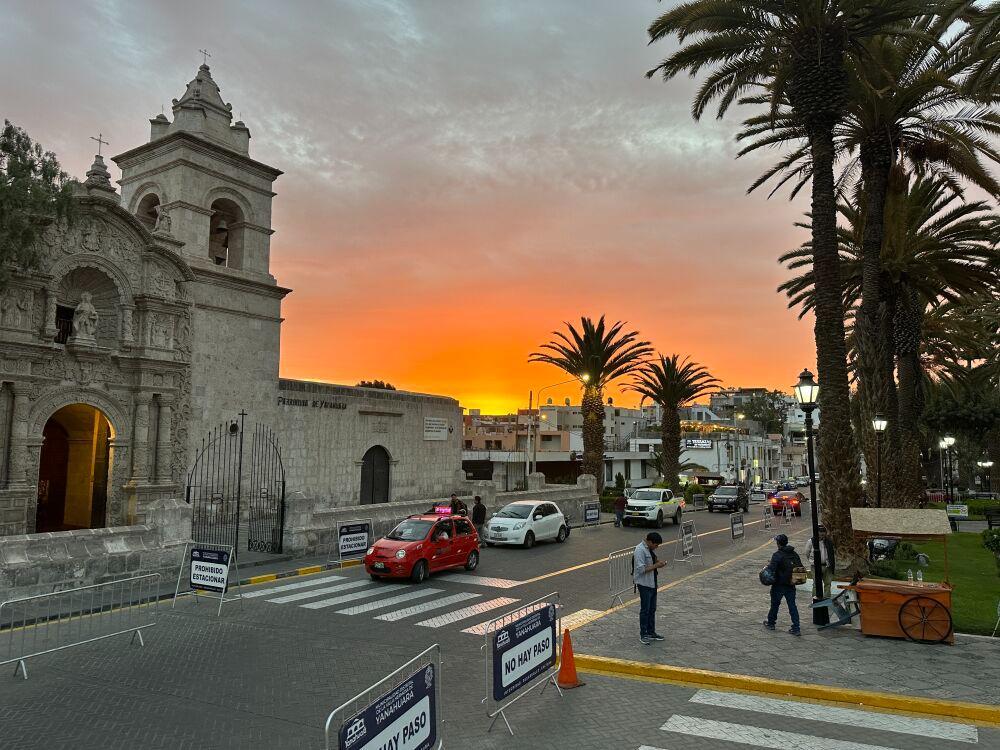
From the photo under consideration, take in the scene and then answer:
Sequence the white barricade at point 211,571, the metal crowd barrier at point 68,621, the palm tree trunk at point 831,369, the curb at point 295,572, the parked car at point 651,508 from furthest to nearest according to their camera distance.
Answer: the parked car at point 651,508
the palm tree trunk at point 831,369
the curb at point 295,572
the white barricade at point 211,571
the metal crowd barrier at point 68,621

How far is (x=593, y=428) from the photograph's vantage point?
4075 cm

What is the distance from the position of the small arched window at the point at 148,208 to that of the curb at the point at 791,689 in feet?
85.7

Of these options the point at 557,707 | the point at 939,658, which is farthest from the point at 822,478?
the point at 557,707

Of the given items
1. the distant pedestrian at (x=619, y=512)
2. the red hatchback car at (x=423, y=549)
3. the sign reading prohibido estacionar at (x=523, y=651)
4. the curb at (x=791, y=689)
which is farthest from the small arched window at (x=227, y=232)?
the curb at (x=791, y=689)

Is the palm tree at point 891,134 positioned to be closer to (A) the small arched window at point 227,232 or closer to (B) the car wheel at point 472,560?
(B) the car wheel at point 472,560

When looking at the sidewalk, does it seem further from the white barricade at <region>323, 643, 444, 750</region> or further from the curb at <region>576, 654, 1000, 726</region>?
the white barricade at <region>323, 643, 444, 750</region>

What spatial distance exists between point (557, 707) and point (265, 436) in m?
21.4

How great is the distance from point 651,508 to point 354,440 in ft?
47.8

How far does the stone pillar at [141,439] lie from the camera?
2245 cm

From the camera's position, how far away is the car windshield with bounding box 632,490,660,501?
105 feet

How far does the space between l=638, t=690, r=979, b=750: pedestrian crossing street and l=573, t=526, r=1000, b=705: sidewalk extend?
74 cm

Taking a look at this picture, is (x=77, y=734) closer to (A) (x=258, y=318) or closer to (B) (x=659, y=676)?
(B) (x=659, y=676)

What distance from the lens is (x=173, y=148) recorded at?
25.5 m

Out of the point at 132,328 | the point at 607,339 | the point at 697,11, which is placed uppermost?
the point at 697,11
